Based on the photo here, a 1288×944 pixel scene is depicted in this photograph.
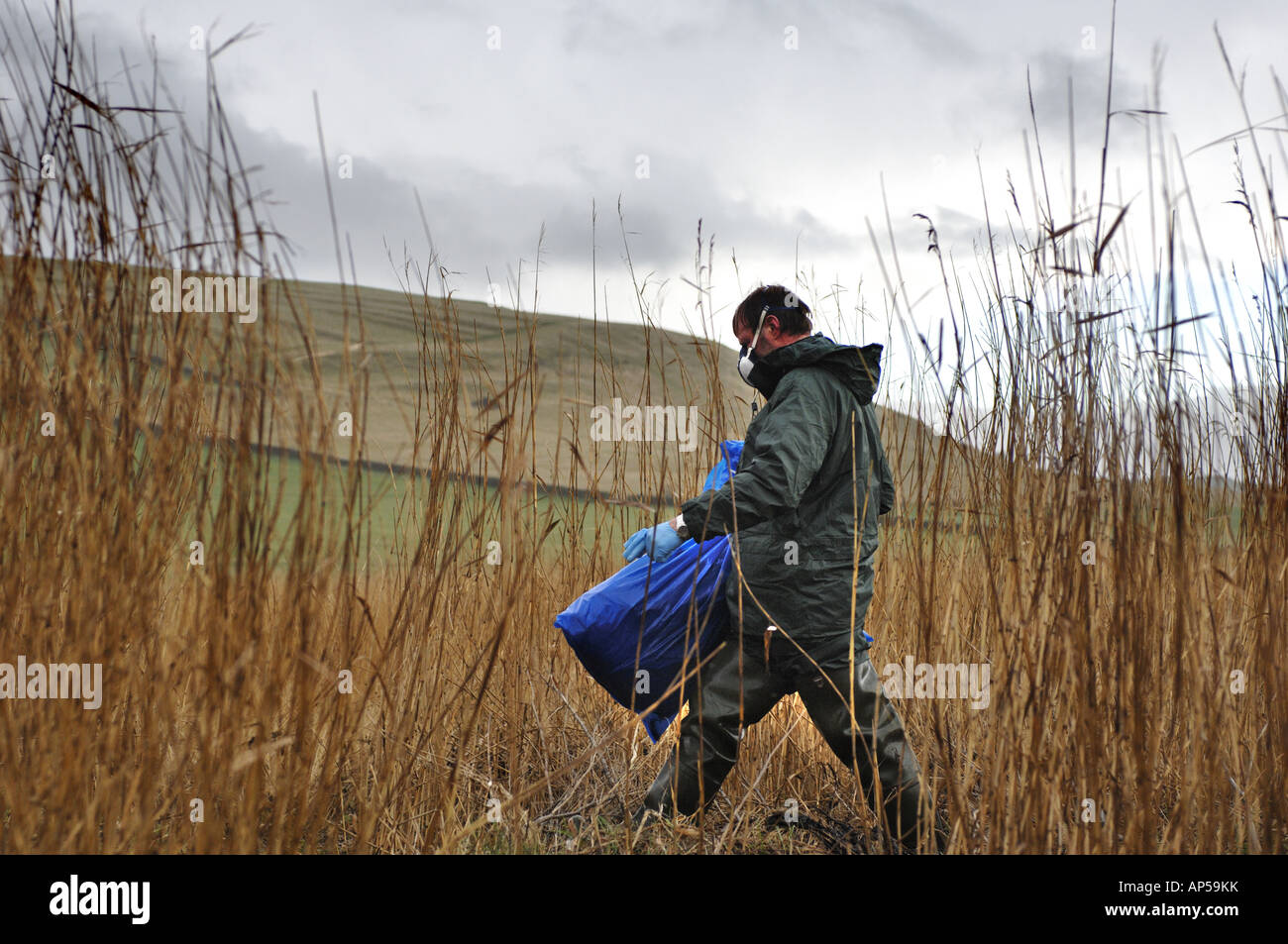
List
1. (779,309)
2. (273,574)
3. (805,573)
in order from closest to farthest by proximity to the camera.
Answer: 1. (273,574)
2. (805,573)
3. (779,309)

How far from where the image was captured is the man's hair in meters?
2.25

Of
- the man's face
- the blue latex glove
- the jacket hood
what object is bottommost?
the blue latex glove

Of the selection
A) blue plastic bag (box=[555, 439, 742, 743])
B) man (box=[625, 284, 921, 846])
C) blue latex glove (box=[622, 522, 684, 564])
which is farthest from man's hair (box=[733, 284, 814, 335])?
blue latex glove (box=[622, 522, 684, 564])

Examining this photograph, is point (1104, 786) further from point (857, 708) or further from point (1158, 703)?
point (857, 708)

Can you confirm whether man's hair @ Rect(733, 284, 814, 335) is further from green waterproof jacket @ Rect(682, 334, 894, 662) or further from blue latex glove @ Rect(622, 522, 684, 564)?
blue latex glove @ Rect(622, 522, 684, 564)

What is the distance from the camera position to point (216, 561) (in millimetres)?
1436

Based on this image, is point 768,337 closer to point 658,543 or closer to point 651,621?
point 658,543

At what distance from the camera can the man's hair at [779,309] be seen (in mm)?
2254

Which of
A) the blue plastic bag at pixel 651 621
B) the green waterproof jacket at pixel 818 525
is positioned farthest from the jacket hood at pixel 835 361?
the blue plastic bag at pixel 651 621

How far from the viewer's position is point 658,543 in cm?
216

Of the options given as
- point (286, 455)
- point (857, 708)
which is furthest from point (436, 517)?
point (857, 708)

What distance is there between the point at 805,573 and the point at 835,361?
504mm

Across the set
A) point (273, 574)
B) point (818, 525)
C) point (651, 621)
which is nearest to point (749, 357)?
point (818, 525)
